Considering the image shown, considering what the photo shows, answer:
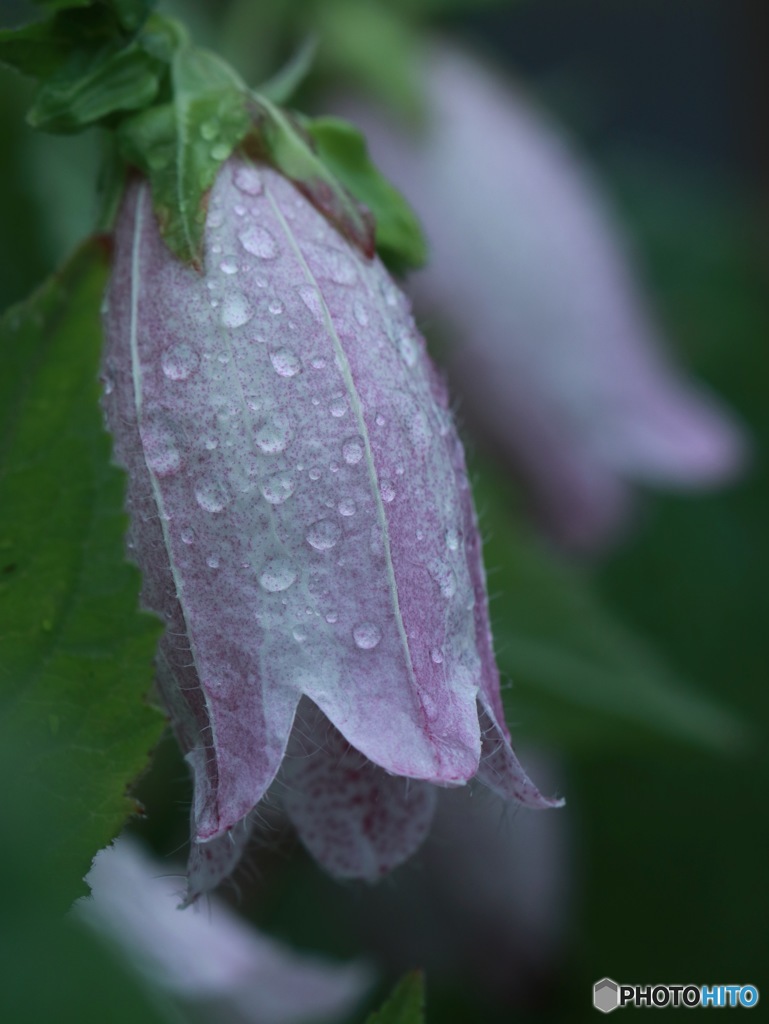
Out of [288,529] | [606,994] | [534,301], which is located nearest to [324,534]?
[288,529]

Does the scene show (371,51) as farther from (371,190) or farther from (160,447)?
(160,447)

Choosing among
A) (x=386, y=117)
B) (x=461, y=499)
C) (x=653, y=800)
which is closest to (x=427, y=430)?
(x=461, y=499)

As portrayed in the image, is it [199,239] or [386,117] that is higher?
[199,239]

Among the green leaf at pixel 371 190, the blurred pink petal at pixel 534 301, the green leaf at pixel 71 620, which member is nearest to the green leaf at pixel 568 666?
Result: the blurred pink petal at pixel 534 301

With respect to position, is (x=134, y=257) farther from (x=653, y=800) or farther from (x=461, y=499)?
(x=653, y=800)

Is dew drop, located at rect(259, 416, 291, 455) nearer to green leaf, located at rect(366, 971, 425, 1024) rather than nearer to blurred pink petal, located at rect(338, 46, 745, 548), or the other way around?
green leaf, located at rect(366, 971, 425, 1024)

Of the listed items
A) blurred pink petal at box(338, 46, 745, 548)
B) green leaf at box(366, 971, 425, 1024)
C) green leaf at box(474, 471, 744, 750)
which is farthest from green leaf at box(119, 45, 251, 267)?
blurred pink petal at box(338, 46, 745, 548)
